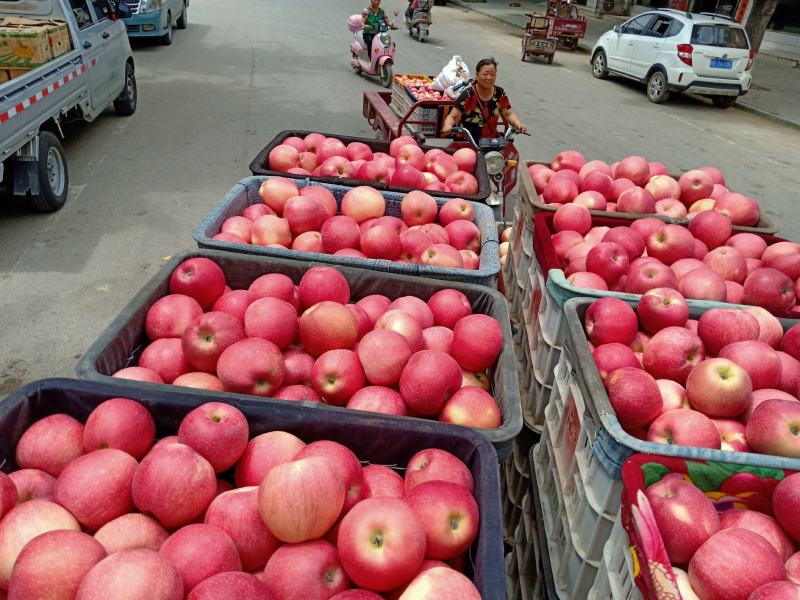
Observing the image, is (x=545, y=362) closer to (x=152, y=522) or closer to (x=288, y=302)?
(x=288, y=302)

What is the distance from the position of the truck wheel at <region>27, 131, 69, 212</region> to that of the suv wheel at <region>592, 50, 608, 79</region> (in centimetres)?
1311

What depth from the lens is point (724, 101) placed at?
13242mm

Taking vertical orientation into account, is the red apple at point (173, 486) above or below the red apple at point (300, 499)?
below

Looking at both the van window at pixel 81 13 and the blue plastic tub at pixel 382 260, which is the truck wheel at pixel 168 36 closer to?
the van window at pixel 81 13

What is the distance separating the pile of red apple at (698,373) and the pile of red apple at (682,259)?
1.02 feet

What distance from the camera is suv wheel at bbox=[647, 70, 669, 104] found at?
41.5 feet

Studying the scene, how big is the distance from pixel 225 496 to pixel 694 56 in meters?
13.4

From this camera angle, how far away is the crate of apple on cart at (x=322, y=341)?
2.00m

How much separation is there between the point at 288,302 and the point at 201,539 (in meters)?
1.25

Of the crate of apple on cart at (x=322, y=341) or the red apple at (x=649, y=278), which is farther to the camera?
the red apple at (x=649, y=278)

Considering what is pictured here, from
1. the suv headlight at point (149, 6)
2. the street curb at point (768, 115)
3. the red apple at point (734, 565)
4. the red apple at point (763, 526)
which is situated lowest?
the street curb at point (768, 115)

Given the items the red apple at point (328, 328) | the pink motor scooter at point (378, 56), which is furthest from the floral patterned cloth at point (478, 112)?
the pink motor scooter at point (378, 56)

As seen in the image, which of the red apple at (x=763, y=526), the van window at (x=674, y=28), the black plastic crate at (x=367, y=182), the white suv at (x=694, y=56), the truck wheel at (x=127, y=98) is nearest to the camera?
the red apple at (x=763, y=526)

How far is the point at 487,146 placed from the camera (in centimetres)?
540
